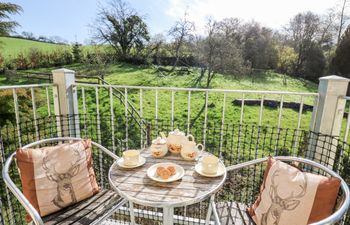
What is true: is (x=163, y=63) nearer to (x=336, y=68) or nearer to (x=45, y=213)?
(x=336, y=68)

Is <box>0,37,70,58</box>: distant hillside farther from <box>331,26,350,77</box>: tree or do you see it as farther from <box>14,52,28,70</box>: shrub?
<box>331,26,350,77</box>: tree

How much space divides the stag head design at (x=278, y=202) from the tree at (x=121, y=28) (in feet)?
47.5

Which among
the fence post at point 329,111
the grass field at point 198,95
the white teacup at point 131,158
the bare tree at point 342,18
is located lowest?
the grass field at point 198,95

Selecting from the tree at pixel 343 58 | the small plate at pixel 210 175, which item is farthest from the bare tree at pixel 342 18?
the small plate at pixel 210 175

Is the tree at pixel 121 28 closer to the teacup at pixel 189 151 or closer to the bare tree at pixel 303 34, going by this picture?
the bare tree at pixel 303 34

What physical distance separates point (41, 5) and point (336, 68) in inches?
543

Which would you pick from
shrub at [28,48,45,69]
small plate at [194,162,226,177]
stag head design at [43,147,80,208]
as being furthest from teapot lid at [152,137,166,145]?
shrub at [28,48,45,69]

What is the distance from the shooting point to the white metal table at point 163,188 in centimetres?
111

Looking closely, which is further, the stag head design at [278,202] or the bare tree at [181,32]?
the bare tree at [181,32]

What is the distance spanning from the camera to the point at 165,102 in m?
8.73

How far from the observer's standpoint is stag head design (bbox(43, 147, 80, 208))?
144 cm

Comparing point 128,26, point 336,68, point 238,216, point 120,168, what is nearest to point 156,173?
point 120,168

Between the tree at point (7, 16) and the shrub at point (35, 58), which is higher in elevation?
the tree at point (7, 16)

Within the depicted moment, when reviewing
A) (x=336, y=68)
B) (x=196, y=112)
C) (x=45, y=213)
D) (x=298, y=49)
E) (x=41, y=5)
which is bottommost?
(x=196, y=112)
